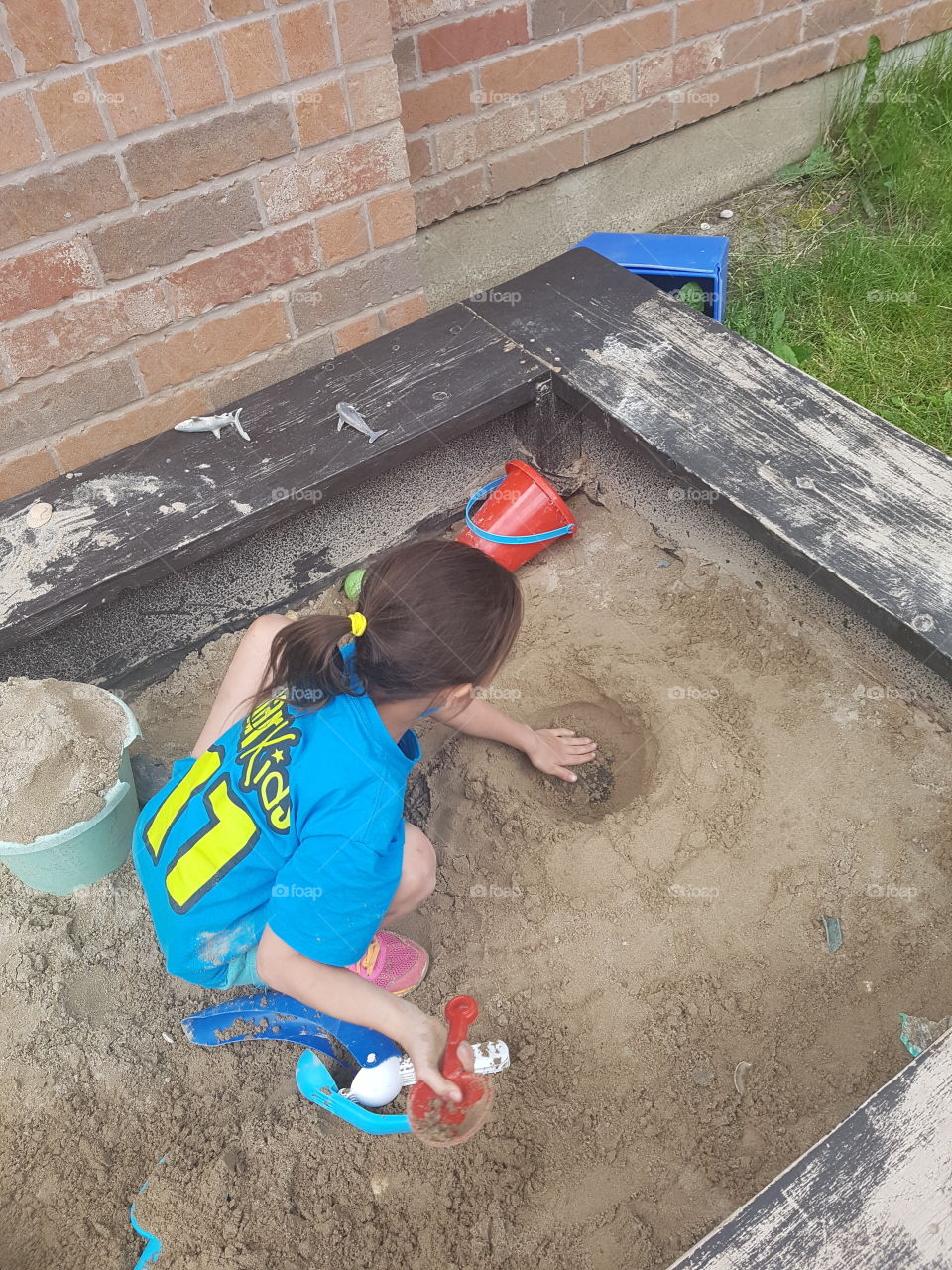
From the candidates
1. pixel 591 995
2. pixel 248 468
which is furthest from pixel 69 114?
pixel 591 995

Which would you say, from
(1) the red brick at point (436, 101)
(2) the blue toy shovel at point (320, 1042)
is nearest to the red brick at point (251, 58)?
(1) the red brick at point (436, 101)

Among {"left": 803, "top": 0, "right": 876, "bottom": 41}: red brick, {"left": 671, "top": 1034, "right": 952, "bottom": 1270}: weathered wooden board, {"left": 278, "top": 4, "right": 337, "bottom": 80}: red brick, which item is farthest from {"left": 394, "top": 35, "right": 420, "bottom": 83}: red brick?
{"left": 671, "top": 1034, "right": 952, "bottom": 1270}: weathered wooden board

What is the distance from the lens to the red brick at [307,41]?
1964mm

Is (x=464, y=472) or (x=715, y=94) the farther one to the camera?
(x=715, y=94)

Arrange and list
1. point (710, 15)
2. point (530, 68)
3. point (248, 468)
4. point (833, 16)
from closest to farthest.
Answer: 1. point (248, 468)
2. point (530, 68)
3. point (710, 15)
4. point (833, 16)

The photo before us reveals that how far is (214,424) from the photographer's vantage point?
87.4 inches

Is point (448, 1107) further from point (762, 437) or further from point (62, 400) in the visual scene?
point (62, 400)

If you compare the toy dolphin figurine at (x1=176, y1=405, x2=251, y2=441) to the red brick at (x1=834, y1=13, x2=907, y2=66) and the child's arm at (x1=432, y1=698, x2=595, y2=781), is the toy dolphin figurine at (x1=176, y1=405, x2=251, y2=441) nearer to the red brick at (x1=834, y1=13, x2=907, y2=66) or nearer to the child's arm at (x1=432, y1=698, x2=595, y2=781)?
the child's arm at (x1=432, y1=698, x2=595, y2=781)

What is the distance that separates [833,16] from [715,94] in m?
0.50

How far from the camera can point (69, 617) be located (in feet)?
6.37

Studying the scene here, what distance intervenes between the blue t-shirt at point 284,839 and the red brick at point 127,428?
99cm

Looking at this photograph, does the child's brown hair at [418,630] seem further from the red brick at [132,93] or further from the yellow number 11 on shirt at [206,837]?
the red brick at [132,93]

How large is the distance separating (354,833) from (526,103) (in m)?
2.14

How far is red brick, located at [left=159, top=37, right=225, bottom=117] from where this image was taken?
1.89 metres
